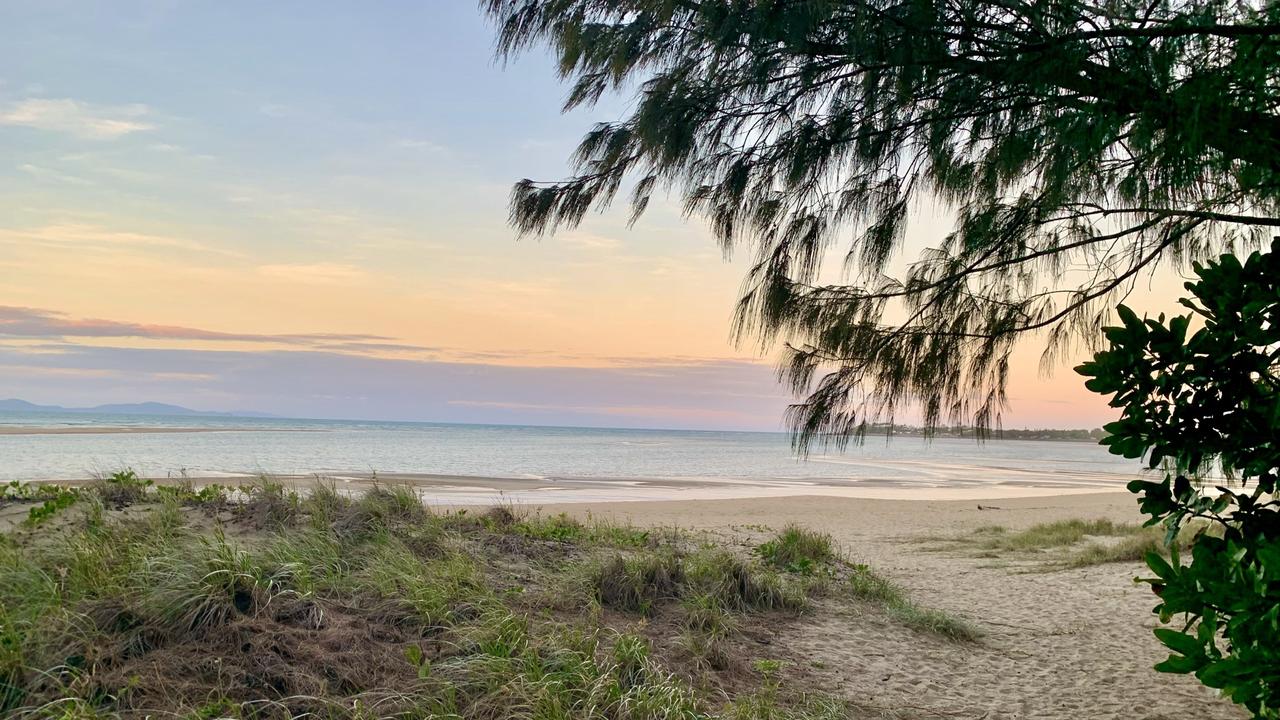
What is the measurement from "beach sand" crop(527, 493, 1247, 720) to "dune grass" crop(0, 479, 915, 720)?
498mm

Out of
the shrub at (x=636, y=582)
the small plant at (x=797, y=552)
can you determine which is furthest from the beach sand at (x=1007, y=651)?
the small plant at (x=797, y=552)

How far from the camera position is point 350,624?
13.8 ft

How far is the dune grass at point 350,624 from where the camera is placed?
354 cm

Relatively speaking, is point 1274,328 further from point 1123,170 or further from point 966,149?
point 1123,170

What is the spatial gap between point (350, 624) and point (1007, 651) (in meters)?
4.25

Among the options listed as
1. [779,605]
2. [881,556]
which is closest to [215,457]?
[881,556]

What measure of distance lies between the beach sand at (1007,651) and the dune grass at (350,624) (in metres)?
0.50

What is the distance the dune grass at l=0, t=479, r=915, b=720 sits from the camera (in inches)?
139

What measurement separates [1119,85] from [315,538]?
485cm

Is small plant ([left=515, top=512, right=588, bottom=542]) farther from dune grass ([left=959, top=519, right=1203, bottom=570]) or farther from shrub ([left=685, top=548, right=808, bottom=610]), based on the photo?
dune grass ([left=959, top=519, right=1203, bottom=570])

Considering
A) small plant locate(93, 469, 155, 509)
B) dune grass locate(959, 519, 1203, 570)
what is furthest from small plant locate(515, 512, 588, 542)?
dune grass locate(959, 519, 1203, 570)

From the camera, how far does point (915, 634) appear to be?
5.89m

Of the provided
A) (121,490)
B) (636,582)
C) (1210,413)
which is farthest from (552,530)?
(1210,413)

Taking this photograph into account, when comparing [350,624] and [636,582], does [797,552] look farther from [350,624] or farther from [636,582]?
[350,624]
